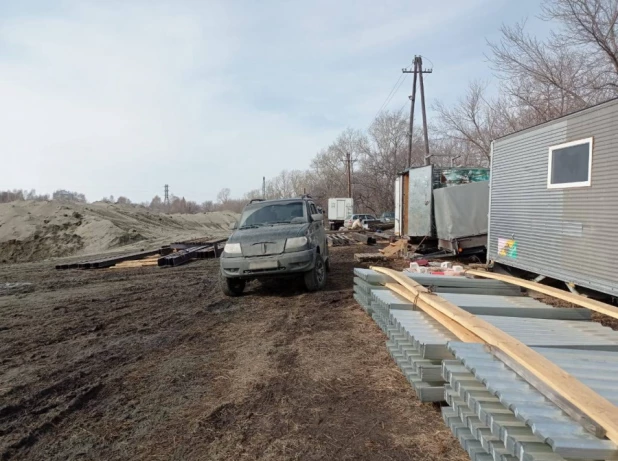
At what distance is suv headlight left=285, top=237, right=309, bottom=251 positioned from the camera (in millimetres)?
7922

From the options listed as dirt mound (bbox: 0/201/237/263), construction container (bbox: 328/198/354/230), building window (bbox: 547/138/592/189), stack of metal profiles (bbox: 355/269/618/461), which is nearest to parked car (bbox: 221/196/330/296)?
stack of metal profiles (bbox: 355/269/618/461)

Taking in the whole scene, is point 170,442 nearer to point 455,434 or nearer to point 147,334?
point 455,434

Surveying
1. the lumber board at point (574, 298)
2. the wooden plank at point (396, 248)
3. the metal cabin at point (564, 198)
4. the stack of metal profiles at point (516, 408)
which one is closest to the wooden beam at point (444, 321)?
the stack of metal profiles at point (516, 408)

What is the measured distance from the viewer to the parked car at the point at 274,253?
25.8 ft

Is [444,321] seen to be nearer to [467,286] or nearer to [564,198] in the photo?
[467,286]

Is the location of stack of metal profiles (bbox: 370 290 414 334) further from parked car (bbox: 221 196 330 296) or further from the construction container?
the construction container

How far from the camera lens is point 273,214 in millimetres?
9211

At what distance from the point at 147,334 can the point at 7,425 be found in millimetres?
2575

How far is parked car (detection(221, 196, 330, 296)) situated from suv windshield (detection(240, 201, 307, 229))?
0.07 feet

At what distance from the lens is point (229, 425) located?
327 cm

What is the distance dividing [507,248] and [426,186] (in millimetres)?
5651

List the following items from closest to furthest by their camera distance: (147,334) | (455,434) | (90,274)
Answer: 1. (455,434)
2. (147,334)
3. (90,274)

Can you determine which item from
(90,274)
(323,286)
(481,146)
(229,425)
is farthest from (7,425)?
(481,146)

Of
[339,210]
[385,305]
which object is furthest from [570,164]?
[339,210]
